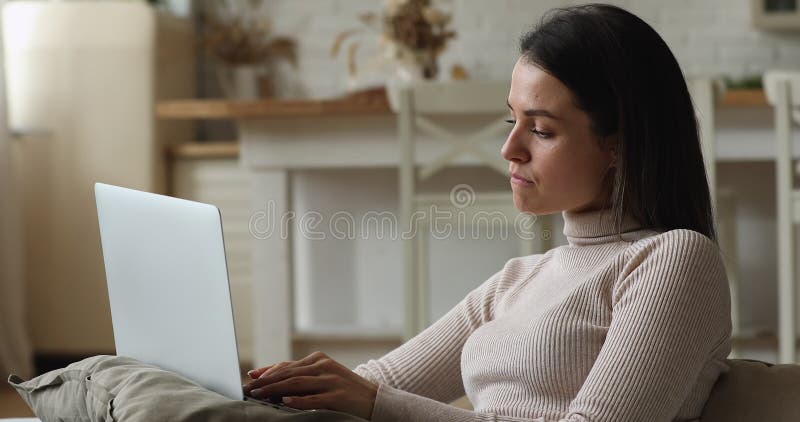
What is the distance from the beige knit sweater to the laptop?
16cm

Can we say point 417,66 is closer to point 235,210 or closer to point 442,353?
point 235,210

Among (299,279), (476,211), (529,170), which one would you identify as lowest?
(299,279)

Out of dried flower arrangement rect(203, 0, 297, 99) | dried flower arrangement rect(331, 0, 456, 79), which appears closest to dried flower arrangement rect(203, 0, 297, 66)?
dried flower arrangement rect(203, 0, 297, 99)

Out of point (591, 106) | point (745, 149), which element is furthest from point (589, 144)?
point (745, 149)

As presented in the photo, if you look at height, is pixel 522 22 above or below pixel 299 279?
above

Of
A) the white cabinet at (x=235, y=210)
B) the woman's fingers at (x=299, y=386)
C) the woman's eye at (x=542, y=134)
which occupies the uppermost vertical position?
the woman's eye at (x=542, y=134)

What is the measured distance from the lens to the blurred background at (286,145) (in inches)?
119

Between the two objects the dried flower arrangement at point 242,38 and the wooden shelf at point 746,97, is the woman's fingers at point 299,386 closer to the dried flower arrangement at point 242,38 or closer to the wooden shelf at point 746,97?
the wooden shelf at point 746,97

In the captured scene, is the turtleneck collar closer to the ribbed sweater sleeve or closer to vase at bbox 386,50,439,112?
the ribbed sweater sleeve

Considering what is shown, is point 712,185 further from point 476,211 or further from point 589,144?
point 589,144

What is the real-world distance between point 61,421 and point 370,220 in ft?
7.92

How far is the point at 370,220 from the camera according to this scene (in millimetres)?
3412

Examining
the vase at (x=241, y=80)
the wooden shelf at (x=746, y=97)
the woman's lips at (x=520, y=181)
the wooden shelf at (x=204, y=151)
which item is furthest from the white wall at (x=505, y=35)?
the woman's lips at (x=520, y=181)

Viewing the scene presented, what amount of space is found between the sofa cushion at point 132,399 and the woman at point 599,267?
83 millimetres
